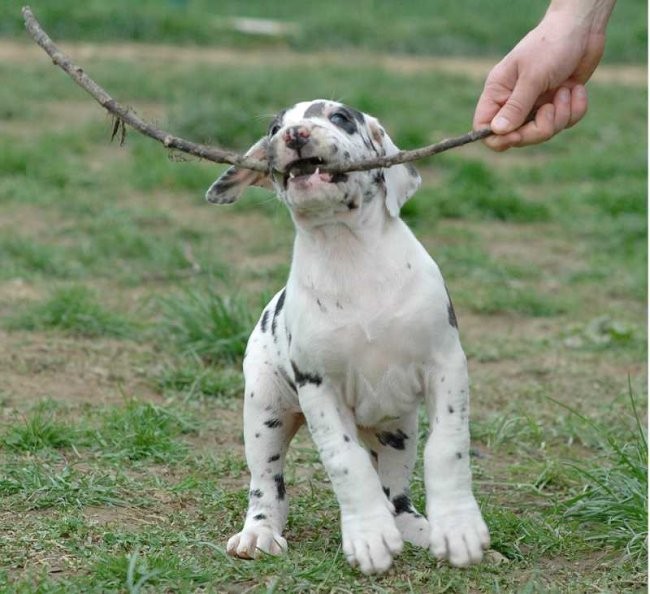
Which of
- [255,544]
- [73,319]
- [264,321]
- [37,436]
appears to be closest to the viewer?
[255,544]

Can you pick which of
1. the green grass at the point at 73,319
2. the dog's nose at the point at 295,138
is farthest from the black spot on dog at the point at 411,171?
the green grass at the point at 73,319

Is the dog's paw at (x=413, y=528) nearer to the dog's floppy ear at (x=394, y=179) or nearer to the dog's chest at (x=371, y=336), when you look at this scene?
the dog's chest at (x=371, y=336)

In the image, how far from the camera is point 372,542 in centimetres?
388

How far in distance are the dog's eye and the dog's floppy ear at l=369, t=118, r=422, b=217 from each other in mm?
125

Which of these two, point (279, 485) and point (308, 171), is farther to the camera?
point (279, 485)

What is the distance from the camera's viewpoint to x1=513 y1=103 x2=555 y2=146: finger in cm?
433

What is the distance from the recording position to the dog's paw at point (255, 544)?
160 inches

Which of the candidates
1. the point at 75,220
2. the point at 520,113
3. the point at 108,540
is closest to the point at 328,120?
the point at 520,113

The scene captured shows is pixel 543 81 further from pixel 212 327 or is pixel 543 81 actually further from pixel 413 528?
pixel 212 327

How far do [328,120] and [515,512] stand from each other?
1546 mm

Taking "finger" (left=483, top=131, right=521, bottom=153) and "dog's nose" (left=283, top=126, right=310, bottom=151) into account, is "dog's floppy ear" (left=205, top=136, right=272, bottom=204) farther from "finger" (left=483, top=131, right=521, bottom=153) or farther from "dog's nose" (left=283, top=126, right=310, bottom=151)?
"finger" (left=483, top=131, right=521, bottom=153)

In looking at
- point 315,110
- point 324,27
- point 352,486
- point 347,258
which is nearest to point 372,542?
point 352,486

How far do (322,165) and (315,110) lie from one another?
1.03 feet

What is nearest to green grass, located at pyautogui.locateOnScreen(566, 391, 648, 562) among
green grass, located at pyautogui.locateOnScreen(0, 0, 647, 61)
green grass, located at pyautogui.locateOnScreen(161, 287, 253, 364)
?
green grass, located at pyautogui.locateOnScreen(161, 287, 253, 364)
